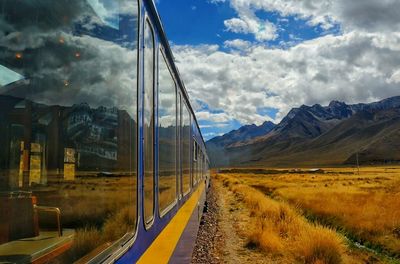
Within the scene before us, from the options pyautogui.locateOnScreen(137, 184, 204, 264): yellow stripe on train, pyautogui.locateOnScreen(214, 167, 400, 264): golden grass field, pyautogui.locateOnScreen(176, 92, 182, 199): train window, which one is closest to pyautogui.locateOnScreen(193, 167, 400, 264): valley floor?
pyautogui.locateOnScreen(214, 167, 400, 264): golden grass field

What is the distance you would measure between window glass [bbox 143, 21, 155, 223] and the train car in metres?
0.12

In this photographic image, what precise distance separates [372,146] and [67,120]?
21039 cm

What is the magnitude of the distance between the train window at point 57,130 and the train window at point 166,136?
1.96 metres

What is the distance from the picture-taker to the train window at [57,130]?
1.77 m

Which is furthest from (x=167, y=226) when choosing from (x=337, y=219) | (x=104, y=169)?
(x=337, y=219)

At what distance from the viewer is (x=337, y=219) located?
21.3 m

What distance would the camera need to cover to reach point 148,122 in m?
3.92

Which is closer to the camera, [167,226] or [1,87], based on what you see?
[1,87]

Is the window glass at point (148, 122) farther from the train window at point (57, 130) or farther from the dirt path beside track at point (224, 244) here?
the dirt path beside track at point (224, 244)

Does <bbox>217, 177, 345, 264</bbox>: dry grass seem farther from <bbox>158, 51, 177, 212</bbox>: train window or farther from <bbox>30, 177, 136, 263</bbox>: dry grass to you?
<bbox>30, 177, 136, 263</bbox>: dry grass

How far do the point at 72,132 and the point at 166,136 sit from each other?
10.2 ft

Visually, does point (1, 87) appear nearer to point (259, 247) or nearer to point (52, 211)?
point (52, 211)

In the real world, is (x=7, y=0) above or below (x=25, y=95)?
above

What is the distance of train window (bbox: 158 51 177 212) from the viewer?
4723 millimetres
